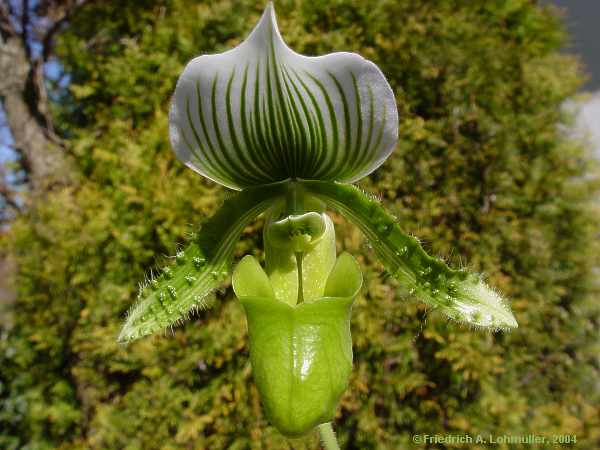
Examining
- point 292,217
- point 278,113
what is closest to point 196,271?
point 292,217

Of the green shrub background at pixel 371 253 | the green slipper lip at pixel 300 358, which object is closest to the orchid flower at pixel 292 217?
the green slipper lip at pixel 300 358

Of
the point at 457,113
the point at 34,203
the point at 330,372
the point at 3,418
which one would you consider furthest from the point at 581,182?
the point at 3,418

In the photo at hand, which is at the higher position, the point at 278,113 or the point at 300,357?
the point at 278,113

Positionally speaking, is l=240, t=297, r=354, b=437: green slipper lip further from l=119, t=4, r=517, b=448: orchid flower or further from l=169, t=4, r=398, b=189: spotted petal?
l=169, t=4, r=398, b=189: spotted petal

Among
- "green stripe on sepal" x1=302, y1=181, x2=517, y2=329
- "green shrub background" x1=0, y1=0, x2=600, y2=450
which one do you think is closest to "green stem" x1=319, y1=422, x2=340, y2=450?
"green stripe on sepal" x1=302, y1=181, x2=517, y2=329

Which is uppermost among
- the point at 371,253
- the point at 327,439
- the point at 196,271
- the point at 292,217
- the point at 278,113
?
the point at 278,113

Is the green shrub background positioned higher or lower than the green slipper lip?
lower

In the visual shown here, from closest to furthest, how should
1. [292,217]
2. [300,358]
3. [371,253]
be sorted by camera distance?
1. [300,358]
2. [292,217]
3. [371,253]

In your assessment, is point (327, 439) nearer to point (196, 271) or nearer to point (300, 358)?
point (300, 358)
